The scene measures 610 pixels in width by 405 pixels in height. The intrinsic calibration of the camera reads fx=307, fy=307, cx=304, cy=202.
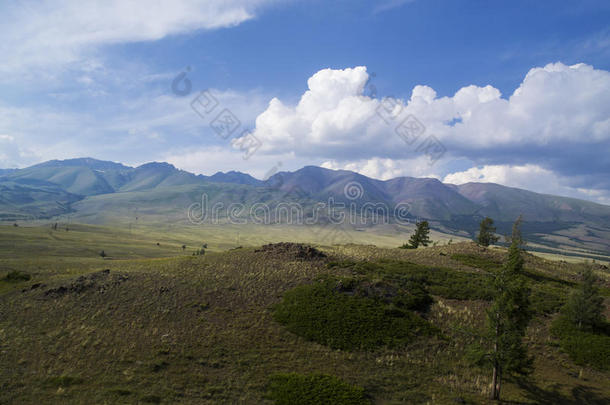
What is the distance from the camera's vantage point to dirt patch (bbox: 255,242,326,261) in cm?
5100

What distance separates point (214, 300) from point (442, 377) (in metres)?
24.8

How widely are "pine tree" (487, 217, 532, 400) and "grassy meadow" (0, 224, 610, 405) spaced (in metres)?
2.24

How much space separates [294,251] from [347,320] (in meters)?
22.7

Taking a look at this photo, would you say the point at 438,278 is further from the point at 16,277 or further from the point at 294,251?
the point at 16,277

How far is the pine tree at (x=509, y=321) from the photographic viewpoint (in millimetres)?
21453

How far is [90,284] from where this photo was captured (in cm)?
4019

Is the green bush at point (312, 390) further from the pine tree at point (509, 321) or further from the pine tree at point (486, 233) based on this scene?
the pine tree at point (486, 233)

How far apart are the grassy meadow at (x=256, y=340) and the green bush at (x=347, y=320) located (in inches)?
6.4

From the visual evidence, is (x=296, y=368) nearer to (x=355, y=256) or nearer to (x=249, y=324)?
(x=249, y=324)

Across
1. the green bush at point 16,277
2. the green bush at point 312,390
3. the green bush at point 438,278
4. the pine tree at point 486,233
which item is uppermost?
the pine tree at point 486,233

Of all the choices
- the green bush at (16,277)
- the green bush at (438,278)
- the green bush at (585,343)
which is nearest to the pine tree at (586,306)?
the green bush at (585,343)

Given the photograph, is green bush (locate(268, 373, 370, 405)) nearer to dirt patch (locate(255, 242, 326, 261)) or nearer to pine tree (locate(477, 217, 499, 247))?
dirt patch (locate(255, 242, 326, 261))

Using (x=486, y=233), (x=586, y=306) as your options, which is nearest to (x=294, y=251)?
(x=586, y=306)

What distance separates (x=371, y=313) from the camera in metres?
32.3
